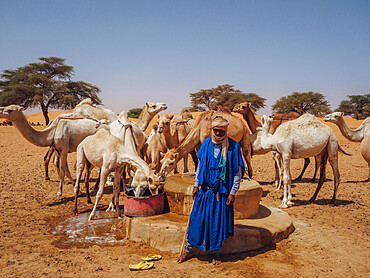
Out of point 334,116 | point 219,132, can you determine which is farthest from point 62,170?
point 334,116

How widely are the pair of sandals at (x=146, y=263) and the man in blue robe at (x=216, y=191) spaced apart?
68 centimetres

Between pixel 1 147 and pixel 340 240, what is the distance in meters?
18.5

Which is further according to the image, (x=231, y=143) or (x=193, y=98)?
(x=193, y=98)

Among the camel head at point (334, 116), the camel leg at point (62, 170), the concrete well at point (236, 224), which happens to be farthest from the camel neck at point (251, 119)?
the camel leg at point (62, 170)

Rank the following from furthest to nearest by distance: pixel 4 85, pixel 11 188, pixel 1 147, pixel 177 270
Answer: pixel 4 85 → pixel 1 147 → pixel 11 188 → pixel 177 270

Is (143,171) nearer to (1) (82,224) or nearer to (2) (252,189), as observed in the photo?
(1) (82,224)

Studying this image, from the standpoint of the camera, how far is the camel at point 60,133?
7.99 metres

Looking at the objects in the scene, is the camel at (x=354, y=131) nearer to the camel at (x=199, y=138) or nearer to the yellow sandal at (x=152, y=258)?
the camel at (x=199, y=138)

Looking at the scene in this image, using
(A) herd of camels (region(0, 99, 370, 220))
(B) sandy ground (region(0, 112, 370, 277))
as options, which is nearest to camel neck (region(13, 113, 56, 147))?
(A) herd of camels (region(0, 99, 370, 220))

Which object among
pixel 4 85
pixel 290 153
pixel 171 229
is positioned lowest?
pixel 171 229

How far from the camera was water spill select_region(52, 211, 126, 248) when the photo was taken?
512cm

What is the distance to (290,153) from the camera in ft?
24.3

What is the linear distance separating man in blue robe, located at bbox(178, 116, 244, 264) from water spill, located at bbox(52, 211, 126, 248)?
69.1 inches

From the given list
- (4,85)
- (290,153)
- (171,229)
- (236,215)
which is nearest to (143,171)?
(171,229)
